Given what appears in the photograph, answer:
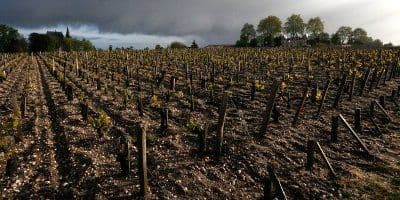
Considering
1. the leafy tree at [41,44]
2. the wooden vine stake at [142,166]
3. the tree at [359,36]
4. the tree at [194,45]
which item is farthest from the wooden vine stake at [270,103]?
the tree at [359,36]

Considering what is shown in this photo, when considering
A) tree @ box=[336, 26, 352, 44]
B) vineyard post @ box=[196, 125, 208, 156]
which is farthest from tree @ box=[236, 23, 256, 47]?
vineyard post @ box=[196, 125, 208, 156]

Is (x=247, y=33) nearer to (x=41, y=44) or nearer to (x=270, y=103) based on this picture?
(x=41, y=44)

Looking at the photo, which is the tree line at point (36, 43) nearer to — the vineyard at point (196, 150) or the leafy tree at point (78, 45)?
the leafy tree at point (78, 45)

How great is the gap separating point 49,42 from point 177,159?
10922 centimetres

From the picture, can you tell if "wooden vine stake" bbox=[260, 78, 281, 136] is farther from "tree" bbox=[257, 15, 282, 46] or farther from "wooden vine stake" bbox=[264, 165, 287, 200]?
"tree" bbox=[257, 15, 282, 46]

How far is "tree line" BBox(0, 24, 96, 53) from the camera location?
→ 11231cm

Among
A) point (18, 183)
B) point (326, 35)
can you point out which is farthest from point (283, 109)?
point (326, 35)

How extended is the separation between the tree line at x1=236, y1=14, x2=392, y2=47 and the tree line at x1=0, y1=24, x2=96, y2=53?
166 ft

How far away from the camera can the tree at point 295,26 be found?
137m

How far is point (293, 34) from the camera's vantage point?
456 feet

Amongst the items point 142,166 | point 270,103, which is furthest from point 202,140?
point 142,166

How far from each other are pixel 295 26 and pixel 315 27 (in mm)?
8200

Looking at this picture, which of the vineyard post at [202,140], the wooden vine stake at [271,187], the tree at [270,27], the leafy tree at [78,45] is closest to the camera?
the wooden vine stake at [271,187]

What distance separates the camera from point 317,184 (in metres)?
13.2
